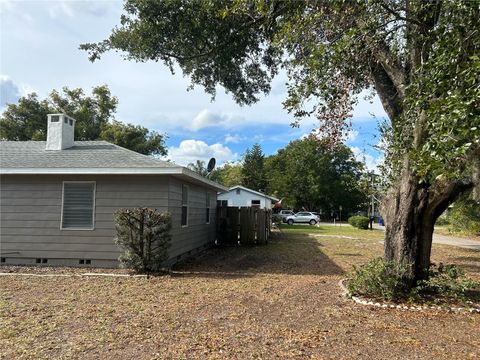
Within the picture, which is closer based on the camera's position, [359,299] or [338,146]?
[359,299]

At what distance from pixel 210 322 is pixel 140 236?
4031 mm

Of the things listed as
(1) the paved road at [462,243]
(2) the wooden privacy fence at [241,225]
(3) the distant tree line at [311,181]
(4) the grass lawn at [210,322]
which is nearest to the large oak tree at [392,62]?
(4) the grass lawn at [210,322]

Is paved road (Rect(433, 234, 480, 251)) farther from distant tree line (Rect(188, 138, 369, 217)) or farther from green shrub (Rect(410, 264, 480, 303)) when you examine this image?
distant tree line (Rect(188, 138, 369, 217))

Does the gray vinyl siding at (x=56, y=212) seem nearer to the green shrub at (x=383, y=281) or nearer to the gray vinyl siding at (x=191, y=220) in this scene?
the gray vinyl siding at (x=191, y=220)

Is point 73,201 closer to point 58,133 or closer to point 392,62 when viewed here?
point 58,133

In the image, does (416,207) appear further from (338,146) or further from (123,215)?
(123,215)

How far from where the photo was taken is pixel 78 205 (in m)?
10.3

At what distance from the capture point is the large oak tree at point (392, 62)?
412 centimetres

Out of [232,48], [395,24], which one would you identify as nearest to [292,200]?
[232,48]

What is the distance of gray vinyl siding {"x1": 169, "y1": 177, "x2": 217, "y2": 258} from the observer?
35.1ft

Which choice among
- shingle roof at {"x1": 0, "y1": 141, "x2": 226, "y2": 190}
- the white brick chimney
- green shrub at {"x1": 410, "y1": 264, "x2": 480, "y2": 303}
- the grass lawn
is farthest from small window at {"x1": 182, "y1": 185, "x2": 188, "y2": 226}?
green shrub at {"x1": 410, "y1": 264, "x2": 480, "y2": 303}

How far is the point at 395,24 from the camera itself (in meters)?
6.04

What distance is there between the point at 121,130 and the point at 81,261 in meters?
24.5

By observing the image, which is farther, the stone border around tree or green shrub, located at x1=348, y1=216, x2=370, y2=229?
green shrub, located at x1=348, y1=216, x2=370, y2=229
